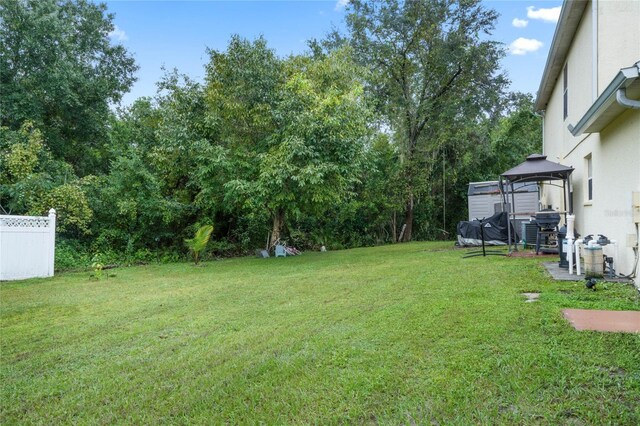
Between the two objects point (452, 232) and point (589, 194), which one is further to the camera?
point (452, 232)

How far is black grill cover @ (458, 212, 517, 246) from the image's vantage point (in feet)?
41.3

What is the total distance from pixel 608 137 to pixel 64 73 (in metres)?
15.4

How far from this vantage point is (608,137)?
6.16 meters

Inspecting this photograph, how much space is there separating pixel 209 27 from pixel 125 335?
11091 mm

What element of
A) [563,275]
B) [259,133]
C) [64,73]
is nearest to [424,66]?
[259,133]

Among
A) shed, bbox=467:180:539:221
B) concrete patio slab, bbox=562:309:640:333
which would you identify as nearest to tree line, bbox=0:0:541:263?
shed, bbox=467:180:539:221

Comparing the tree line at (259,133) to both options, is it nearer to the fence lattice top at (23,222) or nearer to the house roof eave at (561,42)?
the fence lattice top at (23,222)

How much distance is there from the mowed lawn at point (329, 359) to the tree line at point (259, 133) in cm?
570

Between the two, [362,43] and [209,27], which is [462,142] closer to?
[362,43]

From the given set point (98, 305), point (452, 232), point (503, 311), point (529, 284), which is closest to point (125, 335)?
point (98, 305)

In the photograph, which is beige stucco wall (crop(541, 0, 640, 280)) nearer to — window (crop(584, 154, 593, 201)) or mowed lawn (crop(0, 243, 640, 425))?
window (crop(584, 154, 593, 201))

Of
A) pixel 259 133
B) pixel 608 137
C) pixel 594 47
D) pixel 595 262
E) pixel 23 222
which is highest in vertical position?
pixel 594 47

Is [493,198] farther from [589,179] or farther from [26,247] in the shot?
[26,247]

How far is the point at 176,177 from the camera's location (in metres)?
13.7
